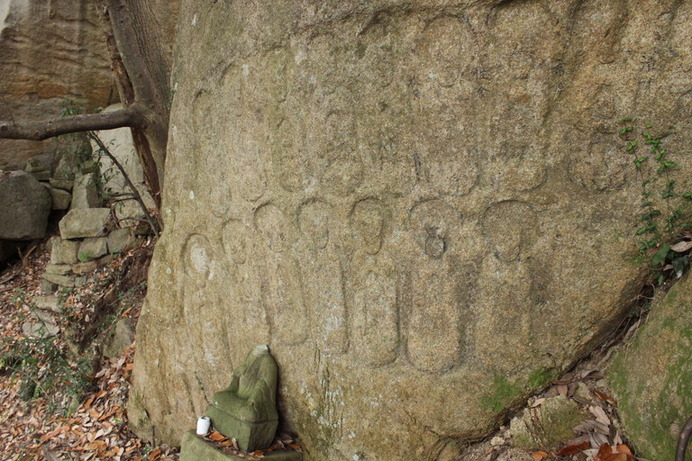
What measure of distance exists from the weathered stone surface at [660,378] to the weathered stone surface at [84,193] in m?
6.11

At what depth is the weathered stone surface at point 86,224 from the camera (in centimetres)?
591

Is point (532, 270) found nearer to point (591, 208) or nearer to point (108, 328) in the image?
point (591, 208)

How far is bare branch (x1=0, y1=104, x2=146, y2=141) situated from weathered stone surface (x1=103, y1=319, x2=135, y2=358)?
1.75 meters

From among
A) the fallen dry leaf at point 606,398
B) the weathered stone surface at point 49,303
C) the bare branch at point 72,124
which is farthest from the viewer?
the weathered stone surface at point 49,303

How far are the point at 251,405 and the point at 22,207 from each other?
560 centimetres

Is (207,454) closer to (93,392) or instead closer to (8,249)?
(93,392)

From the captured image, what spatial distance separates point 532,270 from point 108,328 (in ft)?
13.3

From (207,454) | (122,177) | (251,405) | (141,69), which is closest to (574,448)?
(251,405)

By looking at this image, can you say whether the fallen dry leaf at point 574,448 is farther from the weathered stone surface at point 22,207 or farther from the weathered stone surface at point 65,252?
the weathered stone surface at point 22,207

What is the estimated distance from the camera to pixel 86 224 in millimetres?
5945

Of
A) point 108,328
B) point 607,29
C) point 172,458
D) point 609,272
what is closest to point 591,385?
point 609,272

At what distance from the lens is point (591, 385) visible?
236cm

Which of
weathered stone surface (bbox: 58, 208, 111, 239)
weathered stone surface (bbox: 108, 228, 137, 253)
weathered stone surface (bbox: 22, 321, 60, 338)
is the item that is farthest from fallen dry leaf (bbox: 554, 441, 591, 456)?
weathered stone surface (bbox: 58, 208, 111, 239)

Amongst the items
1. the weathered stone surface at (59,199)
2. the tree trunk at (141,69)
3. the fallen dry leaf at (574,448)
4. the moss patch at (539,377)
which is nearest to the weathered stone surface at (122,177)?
the weathered stone surface at (59,199)
